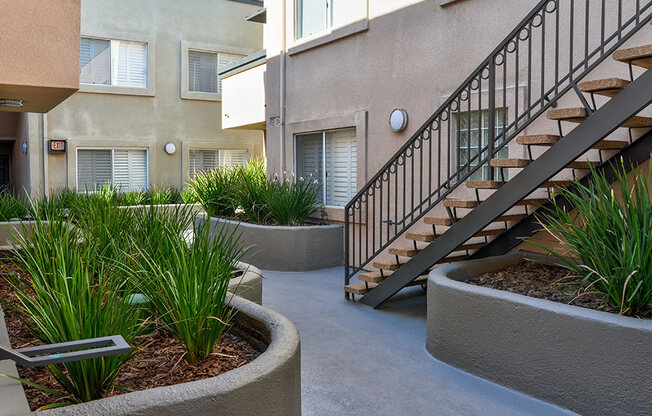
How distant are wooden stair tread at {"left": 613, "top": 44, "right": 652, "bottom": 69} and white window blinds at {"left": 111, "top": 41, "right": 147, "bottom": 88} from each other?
499 inches

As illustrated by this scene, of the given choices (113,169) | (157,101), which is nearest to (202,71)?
(157,101)

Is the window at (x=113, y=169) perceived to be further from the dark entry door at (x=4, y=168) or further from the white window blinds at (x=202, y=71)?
the dark entry door at (x=4, y=168)

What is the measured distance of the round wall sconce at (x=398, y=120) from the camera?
25.8ft

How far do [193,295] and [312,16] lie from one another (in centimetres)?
775

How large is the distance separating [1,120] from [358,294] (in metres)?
13.6

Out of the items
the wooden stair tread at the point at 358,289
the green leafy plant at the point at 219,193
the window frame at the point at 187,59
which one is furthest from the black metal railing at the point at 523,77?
the window frame at the point at 187,59

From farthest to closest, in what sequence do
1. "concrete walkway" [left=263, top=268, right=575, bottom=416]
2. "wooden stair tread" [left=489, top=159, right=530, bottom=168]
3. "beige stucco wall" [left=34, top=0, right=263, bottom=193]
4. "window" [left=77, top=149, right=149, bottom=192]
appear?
"window" [left=77, top=149, right=149, bottom=192] < "beige stucco wall" [left=34, top=0, right=263, bottom=193] < "wooden stair tread" [left=489, top=159, right=530, bottom=168] < "concrete walkway" [left=263, top=268, right=575, bottom=416]

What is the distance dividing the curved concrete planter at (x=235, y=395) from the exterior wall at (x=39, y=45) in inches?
111

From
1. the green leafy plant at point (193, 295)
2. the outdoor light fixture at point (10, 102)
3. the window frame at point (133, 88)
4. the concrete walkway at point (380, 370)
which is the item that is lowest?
the concrete walkway at point (380, 370)

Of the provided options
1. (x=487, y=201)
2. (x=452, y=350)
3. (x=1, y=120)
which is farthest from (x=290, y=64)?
(x=1, y=120)

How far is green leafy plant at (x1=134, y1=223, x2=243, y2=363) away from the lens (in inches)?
122

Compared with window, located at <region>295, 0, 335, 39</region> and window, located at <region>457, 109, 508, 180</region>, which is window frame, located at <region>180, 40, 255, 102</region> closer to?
window, located at <region>295, 0, 335, 39</region>

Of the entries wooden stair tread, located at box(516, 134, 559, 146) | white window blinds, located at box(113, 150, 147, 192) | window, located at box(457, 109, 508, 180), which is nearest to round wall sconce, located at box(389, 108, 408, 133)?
window, located at box(457, 109, 508, 180)

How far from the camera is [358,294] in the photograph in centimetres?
683
